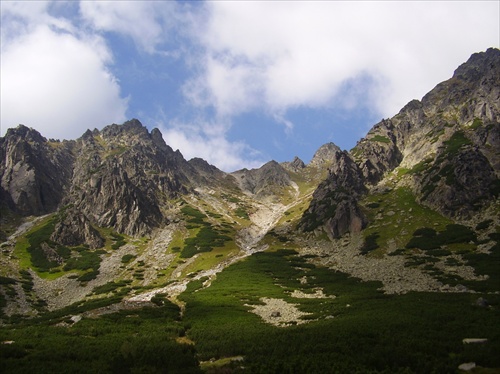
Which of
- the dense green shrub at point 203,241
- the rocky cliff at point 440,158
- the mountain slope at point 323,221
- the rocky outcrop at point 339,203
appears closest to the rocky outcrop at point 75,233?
the mountain slope at point 323,221

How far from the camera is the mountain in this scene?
51.3m

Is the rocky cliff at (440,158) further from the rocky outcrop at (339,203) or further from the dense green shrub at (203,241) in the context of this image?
the dense green shrub at (203,241)

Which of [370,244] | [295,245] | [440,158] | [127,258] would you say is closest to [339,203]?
[295,245]

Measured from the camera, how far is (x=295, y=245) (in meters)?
121

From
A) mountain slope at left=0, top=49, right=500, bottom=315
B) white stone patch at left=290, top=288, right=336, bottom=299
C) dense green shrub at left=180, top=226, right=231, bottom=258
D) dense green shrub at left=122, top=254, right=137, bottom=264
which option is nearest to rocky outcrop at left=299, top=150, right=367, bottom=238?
mountain slope at left=0, top=49, right=500, bottom=315

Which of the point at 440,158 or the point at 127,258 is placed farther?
the point at 440,158

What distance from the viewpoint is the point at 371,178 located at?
536ft

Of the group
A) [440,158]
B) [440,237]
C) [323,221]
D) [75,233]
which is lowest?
[440,237]

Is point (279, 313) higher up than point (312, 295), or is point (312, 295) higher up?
point (279, 313)

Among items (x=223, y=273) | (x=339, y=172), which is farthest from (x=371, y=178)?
(x=223, y=273)

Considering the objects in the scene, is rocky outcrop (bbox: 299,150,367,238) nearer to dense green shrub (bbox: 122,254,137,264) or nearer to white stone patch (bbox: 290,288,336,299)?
white stone patch (bbox: 290,288,336,299)

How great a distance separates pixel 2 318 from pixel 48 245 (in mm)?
62090

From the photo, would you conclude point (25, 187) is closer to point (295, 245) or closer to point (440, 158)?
point (295, 245)

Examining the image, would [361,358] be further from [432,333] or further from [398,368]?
[432,333]
